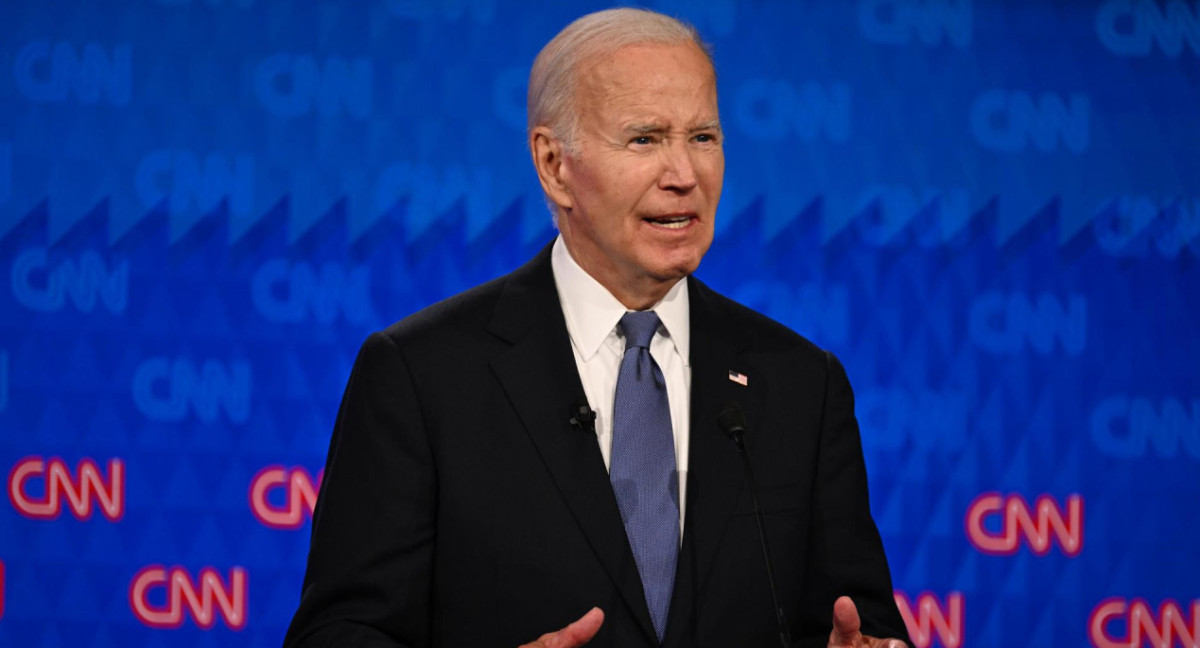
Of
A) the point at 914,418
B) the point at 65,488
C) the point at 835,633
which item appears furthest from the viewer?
the point at 914,418

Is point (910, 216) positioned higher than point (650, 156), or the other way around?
point (910, 216)

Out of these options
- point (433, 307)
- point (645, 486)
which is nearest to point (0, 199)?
point (433, 307)

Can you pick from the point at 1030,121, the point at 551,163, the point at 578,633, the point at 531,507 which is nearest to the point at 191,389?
the point at 551,163

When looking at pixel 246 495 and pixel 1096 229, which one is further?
pixel 1096 229

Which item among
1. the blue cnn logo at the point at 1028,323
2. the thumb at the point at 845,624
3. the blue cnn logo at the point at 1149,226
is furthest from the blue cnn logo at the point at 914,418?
the thumb at the point at 845,624

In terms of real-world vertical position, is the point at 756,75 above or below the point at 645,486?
above

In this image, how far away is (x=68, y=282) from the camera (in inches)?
111

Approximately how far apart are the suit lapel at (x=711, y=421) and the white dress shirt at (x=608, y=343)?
0.09ft

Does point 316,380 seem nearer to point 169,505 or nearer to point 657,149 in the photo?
point 169,505

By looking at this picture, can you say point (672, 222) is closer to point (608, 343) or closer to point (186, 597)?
point (608, 343)

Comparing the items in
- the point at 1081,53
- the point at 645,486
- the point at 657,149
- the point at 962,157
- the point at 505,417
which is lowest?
the point at 645,486

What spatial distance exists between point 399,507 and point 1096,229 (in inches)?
84.3

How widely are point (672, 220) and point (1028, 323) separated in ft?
5.25

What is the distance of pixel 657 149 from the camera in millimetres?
1824
